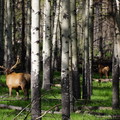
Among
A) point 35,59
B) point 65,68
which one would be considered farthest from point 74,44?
point 65,68

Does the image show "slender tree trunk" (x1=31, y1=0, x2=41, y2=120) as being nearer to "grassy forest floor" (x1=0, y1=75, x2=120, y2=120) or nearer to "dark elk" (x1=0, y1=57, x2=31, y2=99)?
"grassy forest floor" (x1=0, y1=75, x2=120, y2=120)

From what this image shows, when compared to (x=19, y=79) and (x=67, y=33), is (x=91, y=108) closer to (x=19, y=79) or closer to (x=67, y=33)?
(x=19, y=79)

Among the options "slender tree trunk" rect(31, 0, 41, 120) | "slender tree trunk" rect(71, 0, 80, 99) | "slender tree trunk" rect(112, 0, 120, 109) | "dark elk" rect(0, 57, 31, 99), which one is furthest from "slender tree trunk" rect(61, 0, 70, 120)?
"dark elk" rect(0, 57, 31, 99)

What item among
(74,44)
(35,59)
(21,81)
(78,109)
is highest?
(74,44)

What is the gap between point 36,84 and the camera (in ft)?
30.5

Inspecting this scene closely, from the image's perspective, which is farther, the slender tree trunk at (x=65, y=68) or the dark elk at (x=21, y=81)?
the dark elk at (x=21, y=81)

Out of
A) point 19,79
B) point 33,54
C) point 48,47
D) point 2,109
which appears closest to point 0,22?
point 48,47

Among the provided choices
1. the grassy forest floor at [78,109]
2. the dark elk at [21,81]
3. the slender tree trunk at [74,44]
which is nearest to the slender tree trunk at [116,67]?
the grassy forest floor at [78,109]

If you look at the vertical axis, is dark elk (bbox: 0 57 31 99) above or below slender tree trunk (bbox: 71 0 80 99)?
below

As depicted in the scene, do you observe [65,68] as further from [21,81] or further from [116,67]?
[21,81]

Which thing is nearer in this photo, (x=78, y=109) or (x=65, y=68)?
(x=65, y=68)

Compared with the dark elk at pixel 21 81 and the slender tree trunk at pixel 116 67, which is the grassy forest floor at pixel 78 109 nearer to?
the slender tree trunk at pixel 116 67

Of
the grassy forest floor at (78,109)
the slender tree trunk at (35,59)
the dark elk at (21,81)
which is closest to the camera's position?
the slender tree trunk at (35,59)

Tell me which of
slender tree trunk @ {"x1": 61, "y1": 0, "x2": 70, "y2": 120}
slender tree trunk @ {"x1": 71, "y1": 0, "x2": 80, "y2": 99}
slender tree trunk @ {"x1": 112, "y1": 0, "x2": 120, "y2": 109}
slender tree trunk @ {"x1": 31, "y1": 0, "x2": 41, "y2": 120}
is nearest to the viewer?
slender tree trunk @ {"x1": 61, "y1": 0, "x2": 70, "y2": 120}
